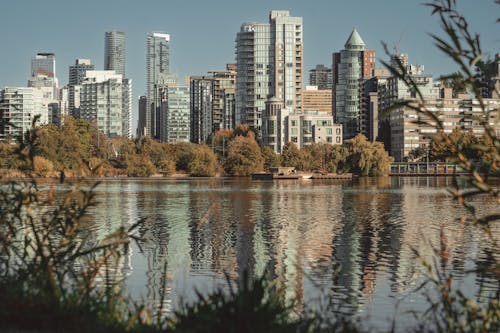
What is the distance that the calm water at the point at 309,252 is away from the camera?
1614 cm

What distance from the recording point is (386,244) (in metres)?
26.6

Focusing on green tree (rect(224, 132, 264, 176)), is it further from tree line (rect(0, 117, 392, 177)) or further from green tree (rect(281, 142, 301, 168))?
green tree (rect(281, 142, 301, 168))

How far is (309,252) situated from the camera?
2430 centimetres

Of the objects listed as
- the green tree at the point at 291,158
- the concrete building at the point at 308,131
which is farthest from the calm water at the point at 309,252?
the concrete building at the point at 308,131

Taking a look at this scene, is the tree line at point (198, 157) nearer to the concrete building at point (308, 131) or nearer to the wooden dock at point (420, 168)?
the wooden dock at point (420, 168)

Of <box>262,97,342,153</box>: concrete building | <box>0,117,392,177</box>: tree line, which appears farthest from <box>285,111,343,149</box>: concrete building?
<box>0,117,392,177</box>: tree line

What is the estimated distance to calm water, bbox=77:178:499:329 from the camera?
16.1 m

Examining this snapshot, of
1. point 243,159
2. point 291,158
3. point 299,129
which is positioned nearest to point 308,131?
point 299,129

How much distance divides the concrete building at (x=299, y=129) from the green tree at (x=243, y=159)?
42.5 m

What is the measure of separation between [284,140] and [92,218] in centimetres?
15884

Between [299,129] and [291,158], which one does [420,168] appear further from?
[291,158]

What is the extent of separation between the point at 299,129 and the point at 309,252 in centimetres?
16866

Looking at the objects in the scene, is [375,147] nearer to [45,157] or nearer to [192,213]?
[45,157]

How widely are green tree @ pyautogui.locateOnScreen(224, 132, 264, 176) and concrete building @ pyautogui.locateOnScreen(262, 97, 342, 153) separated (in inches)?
1672
